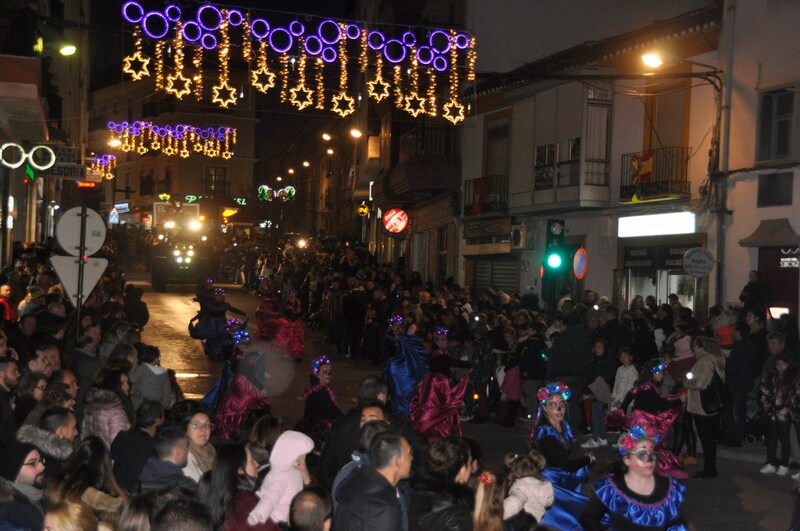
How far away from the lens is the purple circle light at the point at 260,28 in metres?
16.5

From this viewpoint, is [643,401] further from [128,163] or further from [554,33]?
[128,163]

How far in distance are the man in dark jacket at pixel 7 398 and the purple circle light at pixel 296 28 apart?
9201 millimetres

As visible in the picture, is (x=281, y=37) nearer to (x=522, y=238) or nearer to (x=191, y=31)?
(x=191, y=31)

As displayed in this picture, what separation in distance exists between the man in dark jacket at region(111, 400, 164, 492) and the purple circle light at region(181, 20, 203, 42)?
9672 mm

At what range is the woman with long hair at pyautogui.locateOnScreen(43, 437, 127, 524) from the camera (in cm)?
543

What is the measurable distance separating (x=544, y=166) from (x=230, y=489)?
77.3 feet

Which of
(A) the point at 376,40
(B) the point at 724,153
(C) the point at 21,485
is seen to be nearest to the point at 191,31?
(A) the point at 376,40

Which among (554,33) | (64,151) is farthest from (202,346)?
(554,33)

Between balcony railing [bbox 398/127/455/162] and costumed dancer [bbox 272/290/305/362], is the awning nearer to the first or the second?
costumed dancer [bbox 272/290/305/362]

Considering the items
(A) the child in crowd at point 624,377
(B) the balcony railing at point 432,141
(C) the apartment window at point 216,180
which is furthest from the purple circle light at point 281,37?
(C) the apartment window at point 216,180

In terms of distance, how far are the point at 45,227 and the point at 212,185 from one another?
39.9m

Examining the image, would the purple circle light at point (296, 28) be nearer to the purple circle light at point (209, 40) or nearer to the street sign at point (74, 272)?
the purple circle light at point (209, 40)

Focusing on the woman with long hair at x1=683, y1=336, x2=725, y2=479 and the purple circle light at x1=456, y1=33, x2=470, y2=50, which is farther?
the purple circle light at x1=456, y1=33, x2=470, y2=50

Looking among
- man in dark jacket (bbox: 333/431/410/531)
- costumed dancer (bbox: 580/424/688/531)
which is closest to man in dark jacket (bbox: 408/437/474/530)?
man in dark jacket (bbox: 333/431/410/531)
